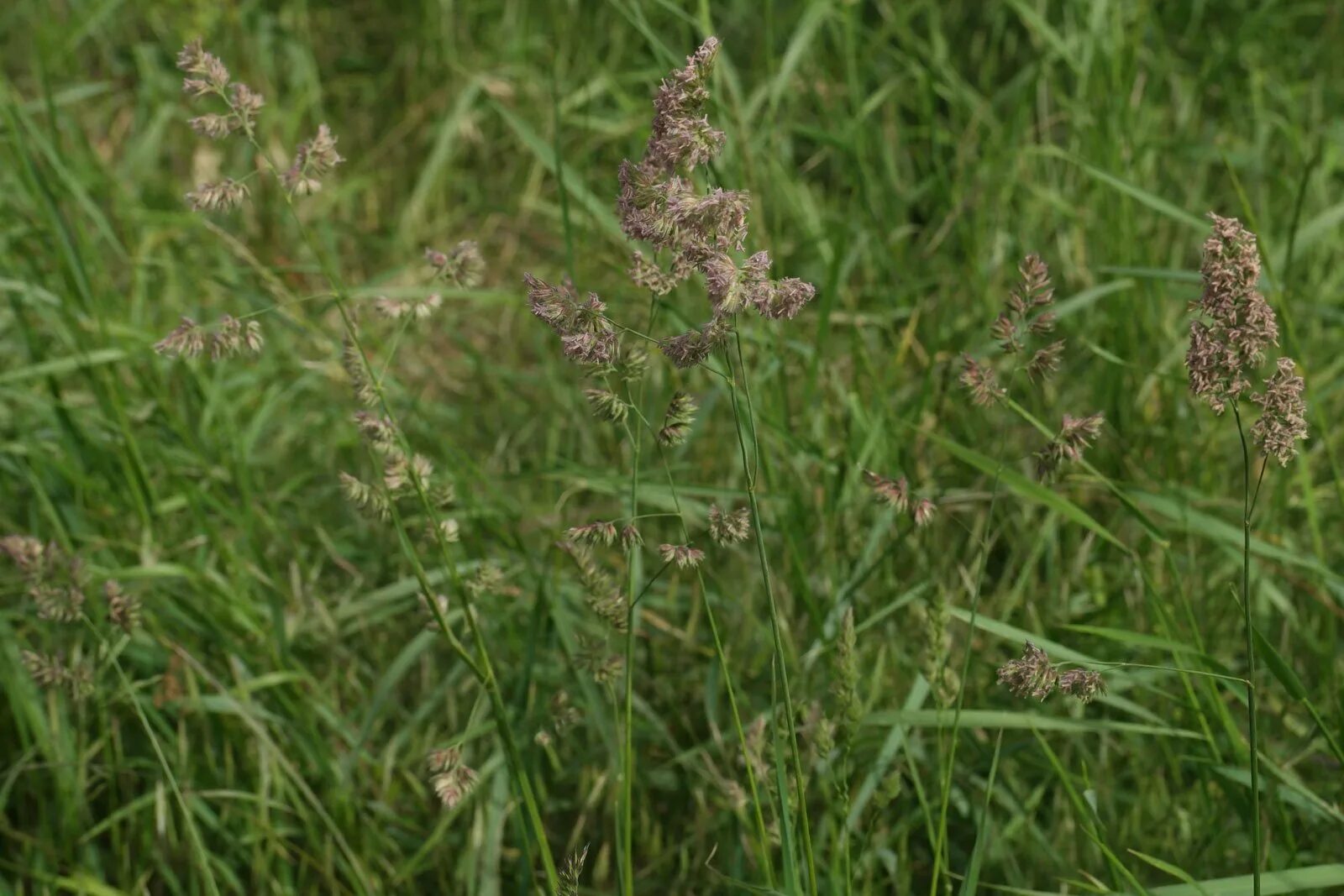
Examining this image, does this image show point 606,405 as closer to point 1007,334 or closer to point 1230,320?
point 1007,334

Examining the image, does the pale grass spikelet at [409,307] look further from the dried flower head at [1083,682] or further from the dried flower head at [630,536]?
the dried flower head at [1083,682]

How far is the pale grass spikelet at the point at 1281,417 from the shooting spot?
1.19 metres

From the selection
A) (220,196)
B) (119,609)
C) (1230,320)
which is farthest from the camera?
(119,609)

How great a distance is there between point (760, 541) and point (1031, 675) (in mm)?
272

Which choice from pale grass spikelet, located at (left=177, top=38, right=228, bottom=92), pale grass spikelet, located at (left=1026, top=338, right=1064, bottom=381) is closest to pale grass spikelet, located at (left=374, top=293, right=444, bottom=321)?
pale grass spikelet, located at (left=177, top=38, right=228, bottom=92)

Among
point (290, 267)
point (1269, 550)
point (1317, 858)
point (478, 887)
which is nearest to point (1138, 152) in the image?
point (1269, 550)

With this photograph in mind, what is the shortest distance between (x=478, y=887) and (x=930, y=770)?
0.68 m

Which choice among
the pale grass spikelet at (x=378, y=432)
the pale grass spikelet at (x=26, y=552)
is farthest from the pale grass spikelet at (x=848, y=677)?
the pale grass spikelet at (x=26, y=552)

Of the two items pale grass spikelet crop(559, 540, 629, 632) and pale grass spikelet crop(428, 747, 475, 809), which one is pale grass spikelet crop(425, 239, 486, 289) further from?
pale grass spikelet crop(428, 747, 475, 809)

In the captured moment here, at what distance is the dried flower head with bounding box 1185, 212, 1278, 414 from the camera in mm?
1177

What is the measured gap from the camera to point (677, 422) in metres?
1.31

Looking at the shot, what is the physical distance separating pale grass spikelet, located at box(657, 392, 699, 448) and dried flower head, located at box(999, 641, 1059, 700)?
360 mm

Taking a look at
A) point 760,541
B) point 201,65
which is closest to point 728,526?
point 760,541

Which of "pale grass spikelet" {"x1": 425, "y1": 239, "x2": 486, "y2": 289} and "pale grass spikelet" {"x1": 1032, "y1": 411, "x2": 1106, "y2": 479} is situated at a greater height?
"pale grass spikelet" {"x1": 425, "y1": 239, "x2": 486, "y2": 289}
